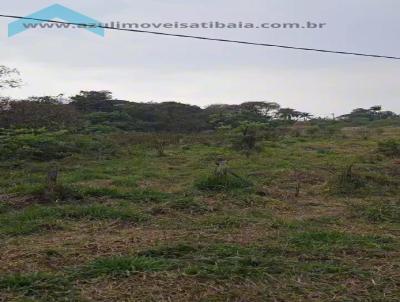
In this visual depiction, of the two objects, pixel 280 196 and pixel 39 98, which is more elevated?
pixel 39 98

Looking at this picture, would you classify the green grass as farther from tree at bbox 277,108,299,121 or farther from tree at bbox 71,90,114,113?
tree at bbox 277,108,299,121

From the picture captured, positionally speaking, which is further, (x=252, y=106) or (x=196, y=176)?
(x=252, y=106)

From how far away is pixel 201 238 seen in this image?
3.92 metres

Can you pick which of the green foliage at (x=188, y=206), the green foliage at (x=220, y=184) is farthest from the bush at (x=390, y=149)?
→ the green foliage at (x=188, y=206)

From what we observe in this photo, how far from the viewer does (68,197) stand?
17.7ft

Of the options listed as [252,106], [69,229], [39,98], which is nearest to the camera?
[69,229]

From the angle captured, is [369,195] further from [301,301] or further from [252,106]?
[252,106]

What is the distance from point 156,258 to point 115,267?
1.10ft

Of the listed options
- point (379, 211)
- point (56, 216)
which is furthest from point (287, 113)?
point (56, 216)

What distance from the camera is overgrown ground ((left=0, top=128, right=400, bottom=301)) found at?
2.88 metres

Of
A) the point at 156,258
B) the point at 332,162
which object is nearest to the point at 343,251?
the point at 156,258

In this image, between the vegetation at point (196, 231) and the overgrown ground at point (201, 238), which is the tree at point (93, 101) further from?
the overgrown ground at point (201, 238)

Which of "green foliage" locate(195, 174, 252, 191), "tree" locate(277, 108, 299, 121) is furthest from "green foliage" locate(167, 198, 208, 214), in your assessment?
"tree" locate(277, 108, 299, 121)

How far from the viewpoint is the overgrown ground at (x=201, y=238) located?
2.88 meters
